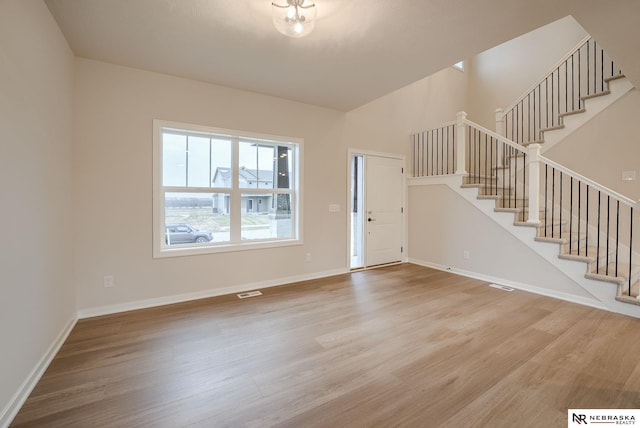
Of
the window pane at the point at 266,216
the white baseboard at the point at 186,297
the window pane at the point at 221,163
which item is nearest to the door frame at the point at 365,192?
the white baseboard at the point at 186,297

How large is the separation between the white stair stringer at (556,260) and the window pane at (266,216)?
293 centimetres

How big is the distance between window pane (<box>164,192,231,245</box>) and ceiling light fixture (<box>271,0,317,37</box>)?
227cm

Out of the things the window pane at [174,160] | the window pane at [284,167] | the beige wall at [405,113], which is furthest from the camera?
the beige wall at [405,113]

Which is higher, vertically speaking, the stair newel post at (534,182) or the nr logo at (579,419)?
the stair newel post at (534,182)

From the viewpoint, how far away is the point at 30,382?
179 centimetres

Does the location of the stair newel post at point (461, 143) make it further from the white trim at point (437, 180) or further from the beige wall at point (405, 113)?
the beige wall at point (405, 113)

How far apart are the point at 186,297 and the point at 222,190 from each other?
1433 mm

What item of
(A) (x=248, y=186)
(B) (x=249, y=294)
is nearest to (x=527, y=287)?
(B) (x=249, y=294)

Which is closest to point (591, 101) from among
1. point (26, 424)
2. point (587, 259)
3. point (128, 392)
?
point (587, 259)

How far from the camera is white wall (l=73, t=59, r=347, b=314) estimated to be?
9.37ft

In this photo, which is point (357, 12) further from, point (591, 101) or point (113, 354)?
point (591, 101)

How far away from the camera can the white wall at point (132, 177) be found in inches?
112

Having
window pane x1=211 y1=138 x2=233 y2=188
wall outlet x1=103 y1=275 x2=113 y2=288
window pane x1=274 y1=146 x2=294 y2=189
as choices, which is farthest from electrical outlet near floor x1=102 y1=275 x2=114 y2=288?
window pane x1=274 y1=146 x2=294 y2=189

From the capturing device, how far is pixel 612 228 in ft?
12.7
